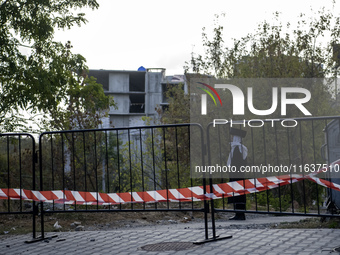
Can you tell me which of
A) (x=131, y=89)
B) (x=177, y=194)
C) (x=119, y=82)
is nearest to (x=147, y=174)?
(x=177, y=194)

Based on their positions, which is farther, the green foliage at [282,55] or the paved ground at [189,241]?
the green foliage at [282,55]

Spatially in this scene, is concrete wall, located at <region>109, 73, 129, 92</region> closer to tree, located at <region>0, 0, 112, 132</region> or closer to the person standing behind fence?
tree, located at <region>0, 0, 112, 132</region>

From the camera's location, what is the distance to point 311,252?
591 cm

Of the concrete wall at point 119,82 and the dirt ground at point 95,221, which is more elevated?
the concrete wall at point 119,82

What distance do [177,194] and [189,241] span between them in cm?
72

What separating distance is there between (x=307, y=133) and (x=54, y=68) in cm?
906

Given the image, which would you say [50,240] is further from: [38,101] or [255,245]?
[38,101]

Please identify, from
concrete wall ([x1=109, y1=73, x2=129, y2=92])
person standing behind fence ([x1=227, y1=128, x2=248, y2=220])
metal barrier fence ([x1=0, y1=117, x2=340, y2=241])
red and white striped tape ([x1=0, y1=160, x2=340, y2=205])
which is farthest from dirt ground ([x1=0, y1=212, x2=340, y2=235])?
concrete wall ([x1=109, y1=73, x2=129, y2=92])

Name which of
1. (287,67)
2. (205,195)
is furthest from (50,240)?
(287,67)

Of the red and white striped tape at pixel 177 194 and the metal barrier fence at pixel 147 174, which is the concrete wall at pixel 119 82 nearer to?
the metal barrier fence at pixel 147 174

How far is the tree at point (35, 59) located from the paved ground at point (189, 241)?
13.4 ft

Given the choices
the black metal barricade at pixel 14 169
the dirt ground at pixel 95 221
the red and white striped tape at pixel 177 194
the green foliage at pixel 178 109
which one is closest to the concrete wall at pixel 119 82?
the green foliage at pixel 178 109

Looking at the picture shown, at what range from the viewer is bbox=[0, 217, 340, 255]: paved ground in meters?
6.29

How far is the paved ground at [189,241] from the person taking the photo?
6285 mm
